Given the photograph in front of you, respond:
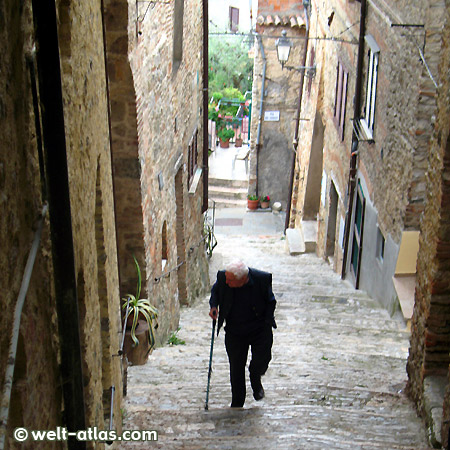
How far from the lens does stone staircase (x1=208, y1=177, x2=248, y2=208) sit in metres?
22.0

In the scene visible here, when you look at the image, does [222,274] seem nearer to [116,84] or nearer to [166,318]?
[116,84]

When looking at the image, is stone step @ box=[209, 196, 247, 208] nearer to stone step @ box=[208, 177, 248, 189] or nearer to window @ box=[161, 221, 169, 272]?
stone step @ box=[208, 177, 248, 189]

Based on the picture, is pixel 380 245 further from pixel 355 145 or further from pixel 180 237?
pixel 180 237

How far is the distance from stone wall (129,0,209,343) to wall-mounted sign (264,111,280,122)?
9.10m

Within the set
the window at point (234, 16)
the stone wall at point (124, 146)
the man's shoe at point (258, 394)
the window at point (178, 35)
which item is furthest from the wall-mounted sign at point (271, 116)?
the man's shoe at point (258, 394)

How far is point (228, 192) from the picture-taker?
2230 centimetres

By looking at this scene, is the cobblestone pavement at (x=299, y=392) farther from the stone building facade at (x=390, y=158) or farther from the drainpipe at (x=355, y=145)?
the drainpipe at (x=355, y=145)

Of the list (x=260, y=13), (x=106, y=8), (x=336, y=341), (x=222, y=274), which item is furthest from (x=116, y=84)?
(x=260, y=13)

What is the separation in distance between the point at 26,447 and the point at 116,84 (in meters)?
4.28

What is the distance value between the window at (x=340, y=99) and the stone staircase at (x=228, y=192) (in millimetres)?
8956

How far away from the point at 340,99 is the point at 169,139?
523 centimetres

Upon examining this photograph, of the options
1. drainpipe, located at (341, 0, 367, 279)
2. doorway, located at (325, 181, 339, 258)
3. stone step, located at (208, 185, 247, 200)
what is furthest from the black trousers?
stone step, located at (208, 185, 247, 200)

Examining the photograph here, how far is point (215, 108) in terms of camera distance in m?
25.0

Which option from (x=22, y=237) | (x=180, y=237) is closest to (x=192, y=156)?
(x=180, y=237)
